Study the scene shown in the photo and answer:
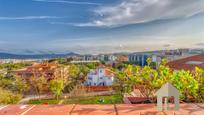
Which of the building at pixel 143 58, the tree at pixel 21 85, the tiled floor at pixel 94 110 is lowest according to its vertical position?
the tree at pixel 21 85

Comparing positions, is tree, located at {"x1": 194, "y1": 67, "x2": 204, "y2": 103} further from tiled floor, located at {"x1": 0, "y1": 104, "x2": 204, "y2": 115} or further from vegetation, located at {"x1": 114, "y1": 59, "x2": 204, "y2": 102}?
tiled floor, located at {"x1": 0, "y1": 104, "x2": 204, "y2": 115}

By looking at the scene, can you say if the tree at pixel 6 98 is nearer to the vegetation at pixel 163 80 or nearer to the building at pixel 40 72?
the vegetation at pixel 163 80

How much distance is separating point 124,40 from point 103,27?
164cm

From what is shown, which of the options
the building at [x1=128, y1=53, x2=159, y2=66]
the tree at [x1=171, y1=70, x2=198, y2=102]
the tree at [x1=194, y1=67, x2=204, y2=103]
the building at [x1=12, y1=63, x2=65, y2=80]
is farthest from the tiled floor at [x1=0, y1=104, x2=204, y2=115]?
the building at [x1=12, y1=63, x2=65, y2=80]

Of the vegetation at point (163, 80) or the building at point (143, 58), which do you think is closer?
the vegetation at point (163, 80)

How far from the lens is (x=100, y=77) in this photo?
992 inches

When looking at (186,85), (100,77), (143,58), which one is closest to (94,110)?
(186,85)

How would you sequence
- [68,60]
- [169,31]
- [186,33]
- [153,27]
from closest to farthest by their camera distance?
[186,33], [169,31], [153,27], [68,60]

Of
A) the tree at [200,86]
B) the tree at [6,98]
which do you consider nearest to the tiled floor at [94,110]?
the tree at [200,86]

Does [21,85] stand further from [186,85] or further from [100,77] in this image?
[186,85]

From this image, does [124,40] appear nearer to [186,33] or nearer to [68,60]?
[186,33]

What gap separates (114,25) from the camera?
1242 cm

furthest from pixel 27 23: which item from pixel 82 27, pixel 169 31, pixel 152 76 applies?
pixel 152 76

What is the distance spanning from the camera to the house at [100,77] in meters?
23.5
